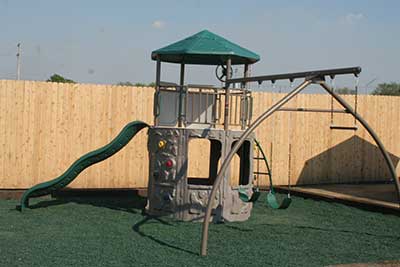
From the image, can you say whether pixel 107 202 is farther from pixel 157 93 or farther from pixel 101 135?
pixel 157 93

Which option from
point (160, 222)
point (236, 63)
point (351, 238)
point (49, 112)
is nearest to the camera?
point (351, 238)

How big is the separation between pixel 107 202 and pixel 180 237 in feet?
13.2

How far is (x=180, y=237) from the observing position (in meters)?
8.89

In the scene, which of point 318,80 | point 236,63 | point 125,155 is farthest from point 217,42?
point 125,155

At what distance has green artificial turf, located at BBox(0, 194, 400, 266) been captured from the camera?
7406 millimetres

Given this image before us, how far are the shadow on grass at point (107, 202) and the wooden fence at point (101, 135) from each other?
57 centimetres

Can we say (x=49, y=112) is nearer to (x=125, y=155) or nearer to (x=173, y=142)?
(x=125, y=155)

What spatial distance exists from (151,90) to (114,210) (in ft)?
11.4

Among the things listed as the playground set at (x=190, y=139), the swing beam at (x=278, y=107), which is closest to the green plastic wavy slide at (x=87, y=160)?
the playground set at (x=190, y=139)

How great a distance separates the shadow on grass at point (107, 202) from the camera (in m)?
11.8

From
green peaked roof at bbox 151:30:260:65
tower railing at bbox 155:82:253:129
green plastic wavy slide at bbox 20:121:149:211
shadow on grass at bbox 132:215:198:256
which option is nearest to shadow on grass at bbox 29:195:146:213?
green plastic wavy slide at bbox 20:121:149:211

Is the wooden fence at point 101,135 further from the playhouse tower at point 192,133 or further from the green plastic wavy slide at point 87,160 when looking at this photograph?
the playhouse tower at point 192,133

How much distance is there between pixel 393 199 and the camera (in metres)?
12.6

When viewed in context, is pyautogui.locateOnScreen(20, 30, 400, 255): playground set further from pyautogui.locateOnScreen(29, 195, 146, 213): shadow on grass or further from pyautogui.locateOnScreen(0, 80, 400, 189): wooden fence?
pyautogui.locateOnScreen(0, 80, 400, 189): wooden fence
